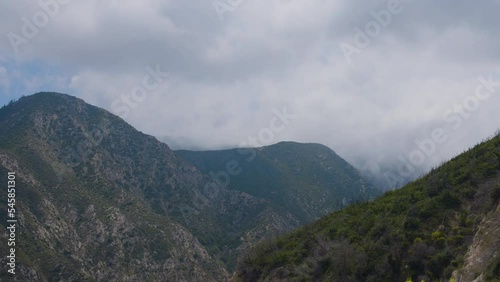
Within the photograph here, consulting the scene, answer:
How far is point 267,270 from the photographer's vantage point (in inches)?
1779

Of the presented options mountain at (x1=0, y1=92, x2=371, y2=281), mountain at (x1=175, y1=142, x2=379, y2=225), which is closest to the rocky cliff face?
mountain at (x1=0, y1=92, x2=371, y2=281)

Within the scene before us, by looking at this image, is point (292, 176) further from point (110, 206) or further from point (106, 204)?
point (106, 204)

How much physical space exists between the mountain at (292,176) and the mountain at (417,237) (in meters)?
94.1

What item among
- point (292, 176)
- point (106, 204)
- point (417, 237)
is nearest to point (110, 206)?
point (106, 204)

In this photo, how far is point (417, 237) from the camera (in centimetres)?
3234

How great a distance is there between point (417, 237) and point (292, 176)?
13487 cm

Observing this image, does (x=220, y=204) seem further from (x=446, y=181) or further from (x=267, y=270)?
(x=446, y=181)

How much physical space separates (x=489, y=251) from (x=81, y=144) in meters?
115

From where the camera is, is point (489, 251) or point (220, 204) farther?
point (220, 204)

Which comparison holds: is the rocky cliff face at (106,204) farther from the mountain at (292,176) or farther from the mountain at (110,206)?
the mountain at (292,176)

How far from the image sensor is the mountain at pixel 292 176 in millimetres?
149125

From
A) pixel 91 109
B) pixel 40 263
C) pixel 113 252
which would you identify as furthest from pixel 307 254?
pixel 91 109

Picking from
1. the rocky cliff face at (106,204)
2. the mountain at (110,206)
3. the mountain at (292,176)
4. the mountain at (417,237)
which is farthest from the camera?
the mountain at (292,176)

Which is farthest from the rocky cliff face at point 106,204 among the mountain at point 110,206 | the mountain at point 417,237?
the mountain at point 417,237
